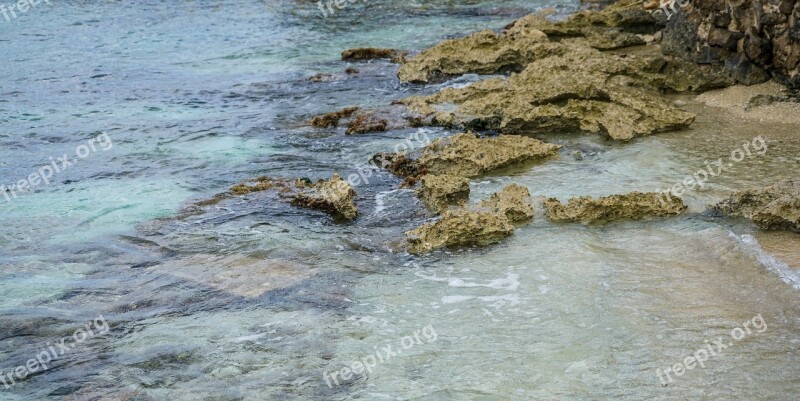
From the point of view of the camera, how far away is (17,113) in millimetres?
14000

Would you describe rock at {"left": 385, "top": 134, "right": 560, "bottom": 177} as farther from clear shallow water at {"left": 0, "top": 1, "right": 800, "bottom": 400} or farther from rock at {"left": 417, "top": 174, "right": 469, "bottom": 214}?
rock at {"left": 417, "top": 174, "right": 469, "bottom": 214}

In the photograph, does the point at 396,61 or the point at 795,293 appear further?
the point at 396,61

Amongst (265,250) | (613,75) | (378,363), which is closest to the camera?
(378,363)

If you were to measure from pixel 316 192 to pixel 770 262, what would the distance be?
183 inches

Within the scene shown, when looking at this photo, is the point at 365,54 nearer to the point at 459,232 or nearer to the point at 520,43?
the point at 520,43

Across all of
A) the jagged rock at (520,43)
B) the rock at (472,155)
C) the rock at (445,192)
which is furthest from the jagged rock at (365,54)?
the rock at (445,192)

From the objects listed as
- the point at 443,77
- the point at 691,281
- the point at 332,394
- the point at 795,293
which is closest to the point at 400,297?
the point at 332,394

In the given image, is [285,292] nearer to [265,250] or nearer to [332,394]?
[265,250]

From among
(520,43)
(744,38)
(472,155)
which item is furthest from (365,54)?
(472,155)

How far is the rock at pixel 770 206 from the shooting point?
736 centimetres

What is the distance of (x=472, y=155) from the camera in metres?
9.98

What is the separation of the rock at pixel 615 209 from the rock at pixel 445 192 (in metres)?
1.04

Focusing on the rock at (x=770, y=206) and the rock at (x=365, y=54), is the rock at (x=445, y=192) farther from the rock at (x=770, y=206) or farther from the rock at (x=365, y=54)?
the rock at (x=365, y=54)

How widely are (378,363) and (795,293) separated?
313cm
